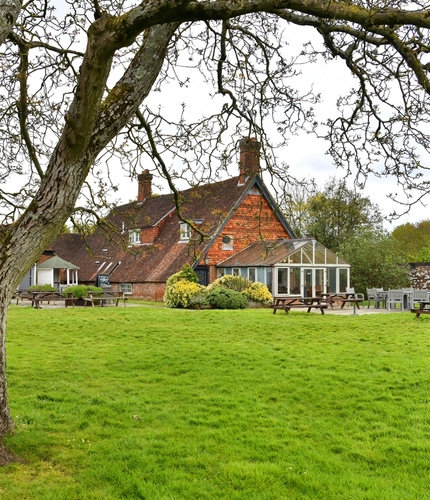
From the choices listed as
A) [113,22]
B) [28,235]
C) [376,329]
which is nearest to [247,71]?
[113,22]

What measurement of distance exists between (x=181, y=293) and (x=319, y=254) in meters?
8.80

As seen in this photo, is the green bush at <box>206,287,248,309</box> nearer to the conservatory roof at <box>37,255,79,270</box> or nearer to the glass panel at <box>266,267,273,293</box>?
the glass panel at <box>266,267,273,293</box>

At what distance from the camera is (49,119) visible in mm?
9562

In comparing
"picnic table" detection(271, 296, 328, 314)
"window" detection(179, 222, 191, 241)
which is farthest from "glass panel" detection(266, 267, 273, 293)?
"picnic table" detection(271, 296, 328, 314)

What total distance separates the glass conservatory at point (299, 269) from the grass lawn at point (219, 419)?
52.4ft

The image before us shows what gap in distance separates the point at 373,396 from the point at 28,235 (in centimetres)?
567

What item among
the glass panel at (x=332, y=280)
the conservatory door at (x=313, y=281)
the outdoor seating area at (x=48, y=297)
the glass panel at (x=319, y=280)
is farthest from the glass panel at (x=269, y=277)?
the outdoor seating area at (x=48, y=297)

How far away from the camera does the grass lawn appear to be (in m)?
5.26

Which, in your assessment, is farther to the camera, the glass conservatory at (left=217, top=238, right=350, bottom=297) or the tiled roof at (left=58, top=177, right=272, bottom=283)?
the tiled roof at (left=58, top=177, right=272, bottom=283)

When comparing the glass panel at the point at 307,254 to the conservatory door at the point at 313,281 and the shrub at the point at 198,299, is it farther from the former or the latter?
the shrub at the point at 198,299

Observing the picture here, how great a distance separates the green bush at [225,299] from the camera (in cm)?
2617

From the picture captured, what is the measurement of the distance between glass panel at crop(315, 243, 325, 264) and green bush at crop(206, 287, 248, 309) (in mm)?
6199

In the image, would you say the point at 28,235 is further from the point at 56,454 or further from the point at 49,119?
the point at 49,119

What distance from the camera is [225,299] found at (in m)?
26.2
